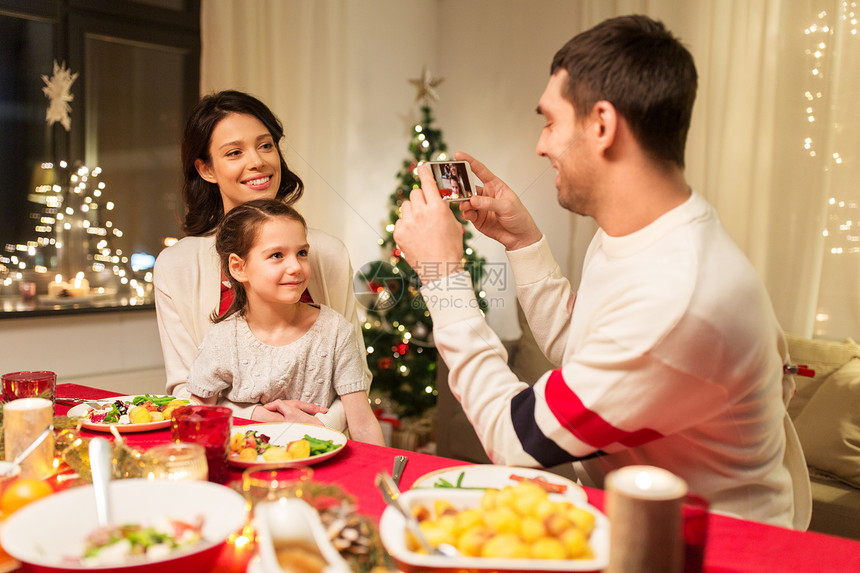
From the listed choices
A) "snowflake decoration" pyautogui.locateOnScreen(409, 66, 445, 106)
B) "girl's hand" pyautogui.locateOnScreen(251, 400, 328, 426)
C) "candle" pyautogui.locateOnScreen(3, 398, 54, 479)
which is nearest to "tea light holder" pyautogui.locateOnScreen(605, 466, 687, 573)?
"candle" pyautogui.locateOnScreen(3, 398, 54, 479)

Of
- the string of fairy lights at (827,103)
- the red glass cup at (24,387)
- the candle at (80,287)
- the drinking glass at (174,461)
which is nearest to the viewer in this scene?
the drinking glass at (174,461)

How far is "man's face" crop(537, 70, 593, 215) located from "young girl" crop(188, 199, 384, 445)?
3.01 ft

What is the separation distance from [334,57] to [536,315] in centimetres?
329

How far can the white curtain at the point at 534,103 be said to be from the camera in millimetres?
3271

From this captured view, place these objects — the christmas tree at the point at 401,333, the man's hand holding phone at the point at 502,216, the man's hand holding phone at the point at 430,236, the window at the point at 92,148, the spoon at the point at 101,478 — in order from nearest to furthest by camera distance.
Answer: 1. the spoon at the point at 101,478
2. the man's hand holding phone at the point at 430,236
3. the man's hand holding phone at the point at 502,216
4. the window at the point at 92,148
5. the christmas tree at the point at 401,333

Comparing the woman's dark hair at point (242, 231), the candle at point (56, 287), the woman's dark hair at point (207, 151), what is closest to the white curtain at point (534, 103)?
the candle at point (56, 287)

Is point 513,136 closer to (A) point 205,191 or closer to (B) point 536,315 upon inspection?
(A) point 205,191

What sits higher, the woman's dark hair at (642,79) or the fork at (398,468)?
the woman's dark hair at (642,79)

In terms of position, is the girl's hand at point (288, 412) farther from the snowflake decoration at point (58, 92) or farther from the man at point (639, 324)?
the snowflake decoration at point (58, 92)

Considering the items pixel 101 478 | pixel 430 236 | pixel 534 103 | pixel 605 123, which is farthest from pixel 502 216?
pixel 534 103

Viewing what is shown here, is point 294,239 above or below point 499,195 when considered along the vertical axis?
below

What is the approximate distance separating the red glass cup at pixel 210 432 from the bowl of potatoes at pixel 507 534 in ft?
1.37

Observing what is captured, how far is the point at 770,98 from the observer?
3.41 m

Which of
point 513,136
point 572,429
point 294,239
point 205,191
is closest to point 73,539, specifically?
point 572,429
